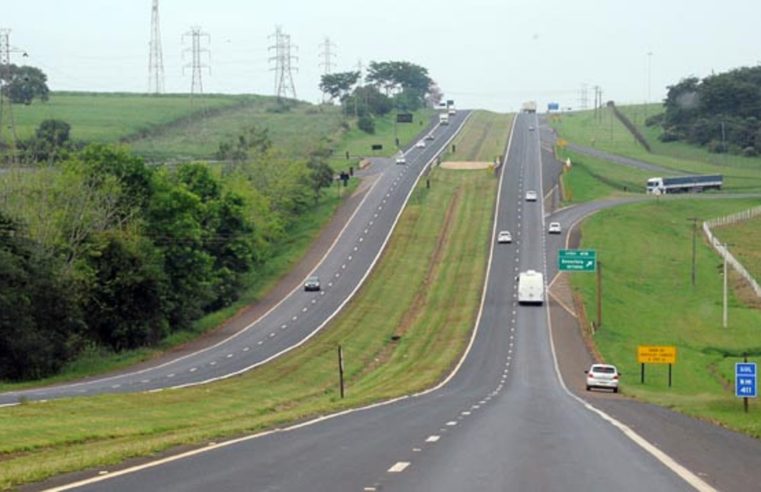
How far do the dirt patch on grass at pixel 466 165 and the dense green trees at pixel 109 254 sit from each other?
65115mm

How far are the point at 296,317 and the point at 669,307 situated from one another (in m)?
27.3

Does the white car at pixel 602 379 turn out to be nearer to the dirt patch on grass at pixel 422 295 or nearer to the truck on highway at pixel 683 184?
the dirt patch on grass at pixel 422 295

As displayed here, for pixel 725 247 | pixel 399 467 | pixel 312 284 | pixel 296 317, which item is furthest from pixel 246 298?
pixel 399 467

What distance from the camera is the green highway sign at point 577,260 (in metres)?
98.8

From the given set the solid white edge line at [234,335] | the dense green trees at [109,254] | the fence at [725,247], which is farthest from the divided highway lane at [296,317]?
the fence at [725,247]

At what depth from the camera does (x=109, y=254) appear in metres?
79.9

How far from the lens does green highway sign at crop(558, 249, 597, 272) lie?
9875 cm

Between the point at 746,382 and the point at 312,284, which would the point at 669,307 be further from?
the point at 746,382

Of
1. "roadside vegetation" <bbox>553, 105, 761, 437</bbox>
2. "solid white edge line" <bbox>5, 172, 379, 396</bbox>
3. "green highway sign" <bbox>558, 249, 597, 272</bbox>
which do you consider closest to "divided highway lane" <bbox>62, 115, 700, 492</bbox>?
"roadside vegetation" <bbox>553, 105, 761, 437</bbox>

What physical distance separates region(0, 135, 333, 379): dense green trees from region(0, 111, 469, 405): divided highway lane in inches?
184

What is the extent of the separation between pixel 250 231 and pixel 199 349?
93.1 ft

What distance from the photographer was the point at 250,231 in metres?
108

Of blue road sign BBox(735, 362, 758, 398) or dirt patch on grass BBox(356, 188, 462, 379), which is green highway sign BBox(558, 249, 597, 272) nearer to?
dirt patch on grass BBox(356, 188, 462, 379)

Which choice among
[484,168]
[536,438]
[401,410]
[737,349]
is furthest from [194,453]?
[484,168]
